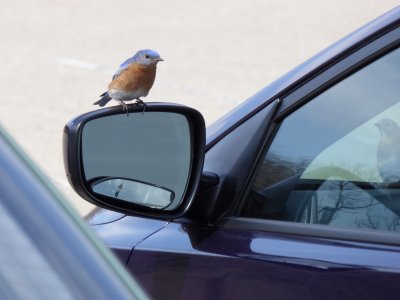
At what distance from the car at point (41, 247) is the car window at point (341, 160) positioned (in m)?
1.24

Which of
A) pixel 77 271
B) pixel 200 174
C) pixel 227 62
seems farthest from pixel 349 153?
pixel 227 62

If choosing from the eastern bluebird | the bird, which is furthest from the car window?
the eastern bluebird

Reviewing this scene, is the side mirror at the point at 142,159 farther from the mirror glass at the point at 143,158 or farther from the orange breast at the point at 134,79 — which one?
the orange breast at the point at 134,79

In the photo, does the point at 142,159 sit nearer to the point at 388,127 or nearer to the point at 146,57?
the point at 388,127

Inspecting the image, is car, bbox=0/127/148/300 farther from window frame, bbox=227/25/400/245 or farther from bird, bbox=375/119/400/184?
bird, bbox=375/119/400/184

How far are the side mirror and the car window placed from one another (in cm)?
18

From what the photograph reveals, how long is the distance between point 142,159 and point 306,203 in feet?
1.45

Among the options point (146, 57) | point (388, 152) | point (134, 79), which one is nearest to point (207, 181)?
point (388, 152)

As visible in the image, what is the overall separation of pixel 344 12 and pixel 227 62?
2.69 meters

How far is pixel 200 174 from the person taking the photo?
265cm

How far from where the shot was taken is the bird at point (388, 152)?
8.41ft

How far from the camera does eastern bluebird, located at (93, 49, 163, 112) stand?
3432 millimetres

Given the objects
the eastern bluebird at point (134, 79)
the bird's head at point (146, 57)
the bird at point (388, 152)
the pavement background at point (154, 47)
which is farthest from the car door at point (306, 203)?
the pavement background at point (154, 47)

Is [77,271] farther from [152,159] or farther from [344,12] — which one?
[344,12]
